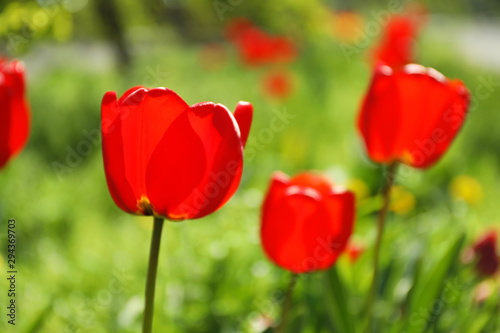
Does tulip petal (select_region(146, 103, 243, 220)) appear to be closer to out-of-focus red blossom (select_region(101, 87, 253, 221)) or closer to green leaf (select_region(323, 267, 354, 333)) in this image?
out-of-focus red blossom (select_region(101, 87, 253, 221))

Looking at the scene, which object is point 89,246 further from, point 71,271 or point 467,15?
point 467,15

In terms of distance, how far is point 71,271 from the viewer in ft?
5.74

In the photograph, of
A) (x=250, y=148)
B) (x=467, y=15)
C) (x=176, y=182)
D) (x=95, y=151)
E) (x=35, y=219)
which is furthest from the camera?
(x=467, y=15)

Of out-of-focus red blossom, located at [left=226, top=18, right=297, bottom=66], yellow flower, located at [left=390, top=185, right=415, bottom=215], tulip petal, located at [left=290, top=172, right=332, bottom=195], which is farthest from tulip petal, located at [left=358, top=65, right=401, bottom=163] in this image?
out-of-focus red blossom, located at [left=226, top=18, right=297, bottom=66]

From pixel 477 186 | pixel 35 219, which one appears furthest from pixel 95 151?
pixel 477 186

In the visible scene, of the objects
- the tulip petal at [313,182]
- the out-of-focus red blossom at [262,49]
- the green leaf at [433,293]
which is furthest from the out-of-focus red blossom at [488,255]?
the out-of-focus red blossom at [262,49]

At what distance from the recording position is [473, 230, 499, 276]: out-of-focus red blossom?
1.31 meters

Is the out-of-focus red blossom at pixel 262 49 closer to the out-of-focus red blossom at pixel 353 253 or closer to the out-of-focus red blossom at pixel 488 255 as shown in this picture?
the out-of-focus red blossom at pixel 353 253

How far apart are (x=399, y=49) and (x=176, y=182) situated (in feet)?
9.94

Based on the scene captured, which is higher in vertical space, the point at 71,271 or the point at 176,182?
the point at 176,182

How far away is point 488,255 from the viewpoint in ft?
4.30

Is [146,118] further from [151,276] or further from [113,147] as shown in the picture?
[151,276]

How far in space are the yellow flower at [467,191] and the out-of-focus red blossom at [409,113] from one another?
1.66m

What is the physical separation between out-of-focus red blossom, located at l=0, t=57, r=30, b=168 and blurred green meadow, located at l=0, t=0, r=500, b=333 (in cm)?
25
